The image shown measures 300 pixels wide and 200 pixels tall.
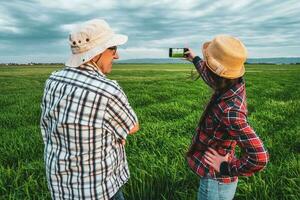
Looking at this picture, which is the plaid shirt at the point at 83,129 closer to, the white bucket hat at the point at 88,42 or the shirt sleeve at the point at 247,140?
the white bucket hat at the point at 88,42

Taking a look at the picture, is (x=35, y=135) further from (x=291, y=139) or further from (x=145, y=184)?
(x=291, y=139)

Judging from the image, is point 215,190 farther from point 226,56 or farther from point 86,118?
point 86,118

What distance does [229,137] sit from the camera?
7.99 feet

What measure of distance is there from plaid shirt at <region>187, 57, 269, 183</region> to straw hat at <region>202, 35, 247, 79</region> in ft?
0.37

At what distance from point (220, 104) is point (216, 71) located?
22 cm

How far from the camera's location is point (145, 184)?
4.07 m

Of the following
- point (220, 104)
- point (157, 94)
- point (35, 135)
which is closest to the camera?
point (220, 104)

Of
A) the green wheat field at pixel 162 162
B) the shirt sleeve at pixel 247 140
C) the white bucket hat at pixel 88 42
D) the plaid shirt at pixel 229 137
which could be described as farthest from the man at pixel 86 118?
the green wheat field at pixel 162 162

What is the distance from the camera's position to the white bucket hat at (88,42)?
2232mm

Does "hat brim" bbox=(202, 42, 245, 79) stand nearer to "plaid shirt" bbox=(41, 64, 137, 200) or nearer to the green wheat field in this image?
"plaid shirt" bbox=(41, 64, 137, 200)

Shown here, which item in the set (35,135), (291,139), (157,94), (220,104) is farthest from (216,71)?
(157,94)

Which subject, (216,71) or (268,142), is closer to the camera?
(216,71)

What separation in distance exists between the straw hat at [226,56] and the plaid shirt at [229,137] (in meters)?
0.11

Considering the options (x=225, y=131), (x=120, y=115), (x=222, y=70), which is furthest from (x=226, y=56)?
(x=120, y=115)
